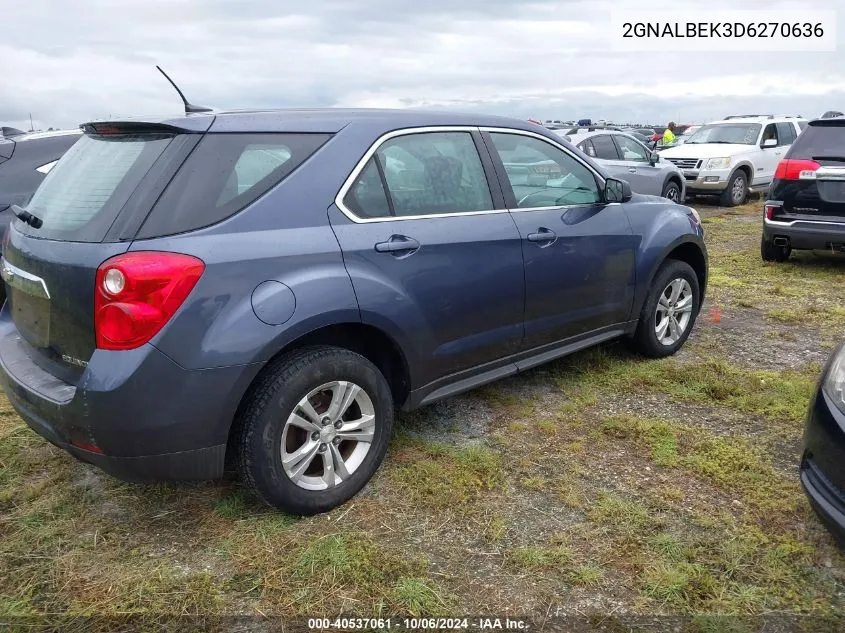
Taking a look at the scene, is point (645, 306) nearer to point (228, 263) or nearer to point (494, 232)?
point (494, 232)

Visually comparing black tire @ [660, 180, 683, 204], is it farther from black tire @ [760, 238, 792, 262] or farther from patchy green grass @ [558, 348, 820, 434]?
patchy green grass @ [558, 348, 820, 434]

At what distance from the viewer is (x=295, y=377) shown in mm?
2756

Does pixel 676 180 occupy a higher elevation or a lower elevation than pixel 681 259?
lower

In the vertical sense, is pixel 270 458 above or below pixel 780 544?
above

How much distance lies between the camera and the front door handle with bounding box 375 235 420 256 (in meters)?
3.01

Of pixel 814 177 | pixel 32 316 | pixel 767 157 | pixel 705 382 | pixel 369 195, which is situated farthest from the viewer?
pixel 767 157

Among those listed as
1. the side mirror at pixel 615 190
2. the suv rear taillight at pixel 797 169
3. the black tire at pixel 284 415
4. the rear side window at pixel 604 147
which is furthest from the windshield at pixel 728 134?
the black tire at pixel 284 415

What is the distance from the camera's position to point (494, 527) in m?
2.87

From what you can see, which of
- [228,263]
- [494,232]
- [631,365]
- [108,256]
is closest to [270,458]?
[228,263]

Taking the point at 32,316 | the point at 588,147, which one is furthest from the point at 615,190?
the point at 588,147

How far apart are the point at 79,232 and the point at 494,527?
199 centimetres

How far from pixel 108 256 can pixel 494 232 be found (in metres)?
1.78

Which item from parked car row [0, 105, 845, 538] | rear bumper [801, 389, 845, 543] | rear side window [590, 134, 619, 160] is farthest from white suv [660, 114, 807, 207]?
rear bumper [801, 389, 845, 543]

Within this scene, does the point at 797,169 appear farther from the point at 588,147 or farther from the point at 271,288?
the point at 271,288
